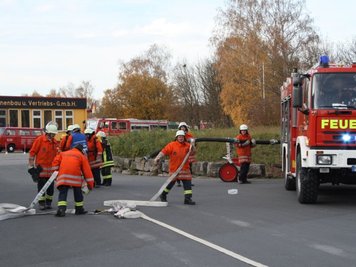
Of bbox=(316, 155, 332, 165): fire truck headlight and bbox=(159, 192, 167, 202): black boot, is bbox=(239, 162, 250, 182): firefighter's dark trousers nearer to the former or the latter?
bbox=(159, 192, 167, 202): black boot

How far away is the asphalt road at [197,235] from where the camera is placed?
22.0 ft

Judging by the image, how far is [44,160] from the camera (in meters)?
11.4

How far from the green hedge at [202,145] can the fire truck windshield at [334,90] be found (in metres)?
8.96

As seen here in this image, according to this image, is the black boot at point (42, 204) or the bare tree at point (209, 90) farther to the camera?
the bare tree at point (209, 90)

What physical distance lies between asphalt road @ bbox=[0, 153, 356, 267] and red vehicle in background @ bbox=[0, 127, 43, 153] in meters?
30.5

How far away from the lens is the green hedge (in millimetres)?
20828

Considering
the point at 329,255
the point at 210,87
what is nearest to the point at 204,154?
the point at 329,255

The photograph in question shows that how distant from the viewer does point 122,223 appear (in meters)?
9.41

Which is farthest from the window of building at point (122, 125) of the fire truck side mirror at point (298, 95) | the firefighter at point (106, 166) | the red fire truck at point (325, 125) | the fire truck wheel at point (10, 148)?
the fire truck side mirror at point (298, 95)

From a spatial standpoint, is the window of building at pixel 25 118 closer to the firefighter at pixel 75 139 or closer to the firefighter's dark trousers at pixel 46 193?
the firefighter at pixel 75 139

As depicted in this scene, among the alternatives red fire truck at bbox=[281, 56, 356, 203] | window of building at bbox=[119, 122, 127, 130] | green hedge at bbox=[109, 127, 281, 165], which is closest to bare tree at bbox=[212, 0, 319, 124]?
window of building at bbox=[119, 122, 127, 130]

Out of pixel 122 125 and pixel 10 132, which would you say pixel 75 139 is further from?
pixel 10 132

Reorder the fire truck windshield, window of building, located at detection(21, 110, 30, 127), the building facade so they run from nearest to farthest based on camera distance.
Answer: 1. the fire truck windshield
2. the building facade
3. window of building, located at detection(21, 110, 30, 127)

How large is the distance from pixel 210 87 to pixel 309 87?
5542cm
